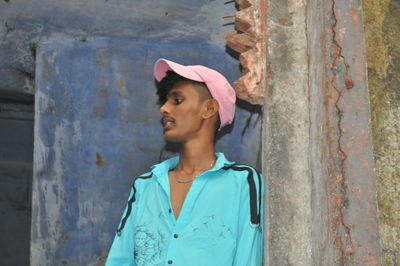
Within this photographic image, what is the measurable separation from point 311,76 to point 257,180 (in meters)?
0.69

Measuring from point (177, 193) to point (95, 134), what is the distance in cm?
117

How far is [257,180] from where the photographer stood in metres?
2.91

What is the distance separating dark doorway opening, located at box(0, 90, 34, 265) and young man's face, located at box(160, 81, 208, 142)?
106 inches

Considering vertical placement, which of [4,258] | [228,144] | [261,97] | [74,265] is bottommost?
[4,258]

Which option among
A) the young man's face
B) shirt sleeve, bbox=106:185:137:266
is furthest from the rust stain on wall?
shirt sleeve, bbox=106:185:137:266

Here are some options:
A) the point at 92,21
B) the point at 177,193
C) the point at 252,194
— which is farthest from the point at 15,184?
the point at 252,194

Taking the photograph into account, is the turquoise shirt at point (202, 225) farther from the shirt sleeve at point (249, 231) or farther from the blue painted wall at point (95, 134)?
the blue painted wall at point (95, 134)

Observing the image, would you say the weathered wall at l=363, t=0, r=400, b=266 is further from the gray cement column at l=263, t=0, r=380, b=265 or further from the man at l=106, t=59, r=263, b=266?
the man at l=106, t=59, r=263, b=266

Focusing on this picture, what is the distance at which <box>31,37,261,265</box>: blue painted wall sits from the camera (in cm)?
379

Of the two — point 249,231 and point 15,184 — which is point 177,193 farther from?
point 15,184

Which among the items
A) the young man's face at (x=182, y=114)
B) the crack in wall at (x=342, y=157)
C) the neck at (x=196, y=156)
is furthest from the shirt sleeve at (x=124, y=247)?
the crack in wall at (x=342, y=157)

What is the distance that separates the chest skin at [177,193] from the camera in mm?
2936

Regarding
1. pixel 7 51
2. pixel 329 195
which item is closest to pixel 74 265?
pixel 7 51

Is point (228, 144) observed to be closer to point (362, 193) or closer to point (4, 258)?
point (362, 193)
